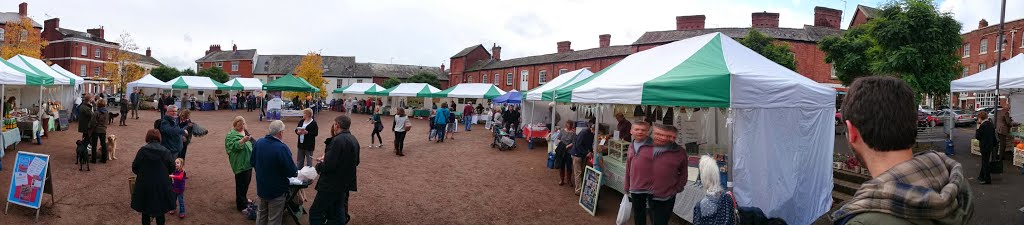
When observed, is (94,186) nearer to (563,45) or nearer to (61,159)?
(61,159)

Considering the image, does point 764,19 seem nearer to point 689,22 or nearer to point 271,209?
point 689,22

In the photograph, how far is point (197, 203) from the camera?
6770 millimetres

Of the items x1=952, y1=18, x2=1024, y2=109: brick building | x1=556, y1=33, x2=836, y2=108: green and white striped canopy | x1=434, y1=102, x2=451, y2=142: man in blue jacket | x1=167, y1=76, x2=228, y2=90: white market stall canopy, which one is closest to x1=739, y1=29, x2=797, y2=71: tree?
x1=952, y1=18, x2=1024, y2=109: brick building

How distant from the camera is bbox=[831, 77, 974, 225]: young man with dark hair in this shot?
128cm

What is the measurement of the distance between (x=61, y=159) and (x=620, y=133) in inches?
408

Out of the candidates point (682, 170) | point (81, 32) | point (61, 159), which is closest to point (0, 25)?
point (81, 32)

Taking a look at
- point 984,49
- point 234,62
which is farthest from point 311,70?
point 984,49

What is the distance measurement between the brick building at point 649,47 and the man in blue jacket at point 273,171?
26.4m

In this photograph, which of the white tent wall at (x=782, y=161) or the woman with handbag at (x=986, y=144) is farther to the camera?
the woman with handbag at (x=986, y=144)

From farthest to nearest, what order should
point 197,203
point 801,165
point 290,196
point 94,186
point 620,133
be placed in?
point 620,133
point 94,186
point 197,203
point 801,165
point 290,196

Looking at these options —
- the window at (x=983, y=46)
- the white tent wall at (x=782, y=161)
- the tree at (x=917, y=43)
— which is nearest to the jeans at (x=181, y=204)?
the white tent wall at (x=782, y=161)

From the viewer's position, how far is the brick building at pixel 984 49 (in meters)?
32.3

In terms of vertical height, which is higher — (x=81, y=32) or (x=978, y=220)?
(x=81, y=32)

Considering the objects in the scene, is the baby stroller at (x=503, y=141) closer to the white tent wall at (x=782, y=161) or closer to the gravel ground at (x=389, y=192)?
the gravel ground at (x=389, y=192)
